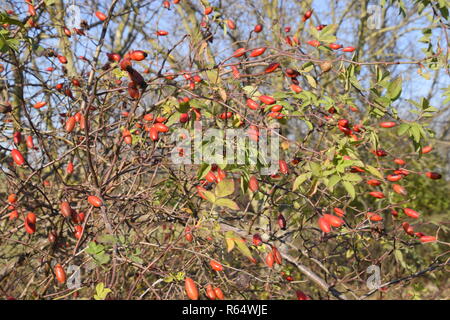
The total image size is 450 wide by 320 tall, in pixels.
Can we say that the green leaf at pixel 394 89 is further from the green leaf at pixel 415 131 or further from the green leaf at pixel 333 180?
the green leaf at pixel 333 180

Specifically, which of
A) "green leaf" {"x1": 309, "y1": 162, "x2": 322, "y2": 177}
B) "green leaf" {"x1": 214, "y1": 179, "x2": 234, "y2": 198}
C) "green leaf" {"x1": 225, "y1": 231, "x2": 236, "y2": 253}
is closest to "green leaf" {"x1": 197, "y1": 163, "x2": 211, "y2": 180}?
"green leaf" {"x1": 214, "y1": 179, "x2": 234, "y2": 198}

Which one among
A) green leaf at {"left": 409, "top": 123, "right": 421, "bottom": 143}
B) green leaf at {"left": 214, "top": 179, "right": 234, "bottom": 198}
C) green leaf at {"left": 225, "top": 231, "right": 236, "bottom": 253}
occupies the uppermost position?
green leaf at {"left": 409, "top": 123, "right": 421, "bottom": 143}

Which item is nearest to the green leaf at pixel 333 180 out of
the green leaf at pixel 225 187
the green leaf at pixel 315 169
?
the green leaf at pixel 315 169

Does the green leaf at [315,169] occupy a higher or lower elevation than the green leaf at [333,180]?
higher

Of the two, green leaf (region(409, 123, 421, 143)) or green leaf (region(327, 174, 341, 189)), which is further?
green leaf (region(409, 123, 421, 143))

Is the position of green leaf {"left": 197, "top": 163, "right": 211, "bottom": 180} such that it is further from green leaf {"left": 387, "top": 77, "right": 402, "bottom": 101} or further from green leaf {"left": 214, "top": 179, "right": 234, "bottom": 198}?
green leaf {"left": 387, "top": 77, "right": 402, "bottom": 101}

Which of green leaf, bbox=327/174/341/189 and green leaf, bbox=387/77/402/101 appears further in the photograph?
green leaf, bbox=387/77/402/101

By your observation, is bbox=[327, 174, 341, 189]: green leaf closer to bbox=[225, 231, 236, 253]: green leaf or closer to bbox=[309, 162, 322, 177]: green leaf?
bbox=[309, 162, 322, 177]: green leaf

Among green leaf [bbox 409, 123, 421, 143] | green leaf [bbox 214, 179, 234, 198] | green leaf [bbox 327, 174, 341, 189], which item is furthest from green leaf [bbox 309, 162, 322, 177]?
green leaf [bbox 409, 123, 421, 143]

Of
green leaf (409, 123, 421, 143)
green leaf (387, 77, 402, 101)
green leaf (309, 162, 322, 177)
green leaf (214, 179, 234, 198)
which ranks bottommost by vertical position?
green leaf (214, 179, 234, 198)

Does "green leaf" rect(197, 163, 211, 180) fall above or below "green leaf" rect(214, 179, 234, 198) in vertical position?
above

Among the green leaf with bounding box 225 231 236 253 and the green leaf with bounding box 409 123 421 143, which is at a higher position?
the green leaf with bounding box 409 123 421 143

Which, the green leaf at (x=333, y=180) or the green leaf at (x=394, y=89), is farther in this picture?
the green leaf at (x=394, y=89)
